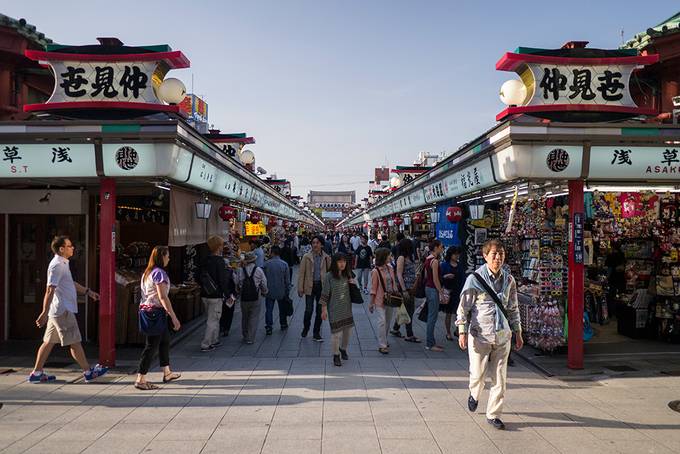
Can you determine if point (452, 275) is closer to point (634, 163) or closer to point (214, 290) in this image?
point (634, 163)

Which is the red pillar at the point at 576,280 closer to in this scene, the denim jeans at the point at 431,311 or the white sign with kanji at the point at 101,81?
the denim jeans at the point at 431,311

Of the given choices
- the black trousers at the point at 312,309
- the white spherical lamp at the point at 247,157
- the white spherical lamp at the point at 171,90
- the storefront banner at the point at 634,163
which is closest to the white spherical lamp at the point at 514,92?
the storefront banner at the point at 634,163

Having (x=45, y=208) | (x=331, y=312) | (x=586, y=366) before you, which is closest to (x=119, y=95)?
(x=45, y=208)

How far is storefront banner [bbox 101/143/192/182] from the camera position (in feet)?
25.7

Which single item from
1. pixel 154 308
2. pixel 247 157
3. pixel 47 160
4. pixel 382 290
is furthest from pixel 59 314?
pixel 247 157

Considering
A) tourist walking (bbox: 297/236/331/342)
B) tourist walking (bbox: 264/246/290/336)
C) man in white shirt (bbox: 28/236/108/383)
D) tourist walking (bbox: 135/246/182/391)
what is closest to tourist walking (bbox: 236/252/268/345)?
tourist walking (bbox: 264/246/290/336)

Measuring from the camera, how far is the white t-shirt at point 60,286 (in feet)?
24.0

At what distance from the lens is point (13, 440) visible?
5383mm

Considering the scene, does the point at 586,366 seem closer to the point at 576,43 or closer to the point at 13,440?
the point at 576,43

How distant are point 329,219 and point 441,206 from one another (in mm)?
102493

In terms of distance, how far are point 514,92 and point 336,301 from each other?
173 inches

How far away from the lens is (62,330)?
736 cm

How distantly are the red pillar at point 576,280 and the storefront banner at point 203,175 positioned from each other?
6426 mm

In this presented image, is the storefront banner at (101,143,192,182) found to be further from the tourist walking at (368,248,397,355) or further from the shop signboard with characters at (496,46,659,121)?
the shop signboard with characters at (496,46,659,121)
